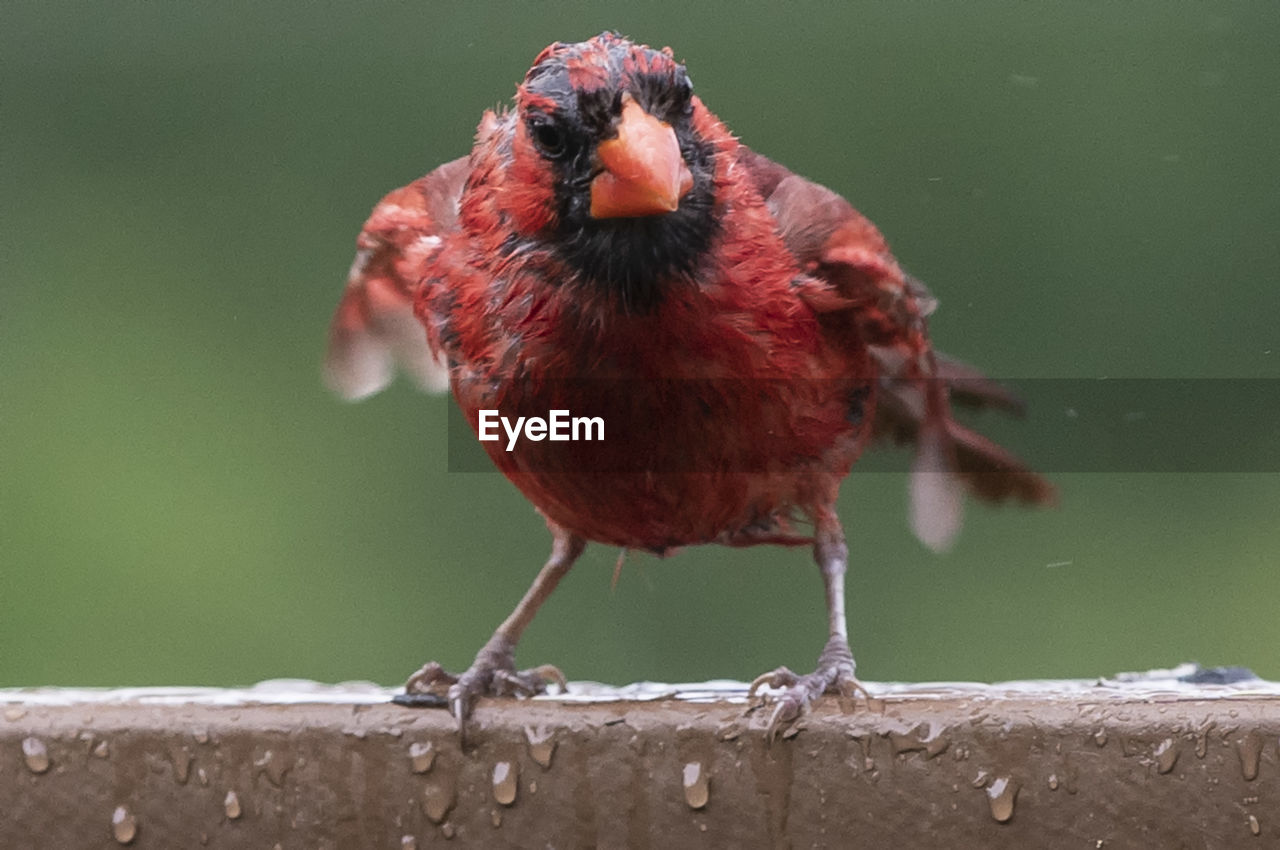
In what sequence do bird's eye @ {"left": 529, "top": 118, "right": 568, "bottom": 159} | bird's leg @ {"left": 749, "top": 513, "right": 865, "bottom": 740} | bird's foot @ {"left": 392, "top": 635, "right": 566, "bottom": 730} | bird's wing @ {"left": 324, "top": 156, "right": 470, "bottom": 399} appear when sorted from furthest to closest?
1. bird's wing @ {"left": 324, "top": 156, "right": 470, "bottom": 399}
2. bird's foot @ {"left": 392, "top": 635, "right": 566, "bottom": 730}
3. bird's eye @ {"left": 529, "top": 118, "right": 568, "bottom": 159}
4. bird's leg @ {"left": 749, "top": 513, "right": 865, "bottom": 740}

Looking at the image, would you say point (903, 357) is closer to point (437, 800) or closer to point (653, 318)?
point (653, 318)

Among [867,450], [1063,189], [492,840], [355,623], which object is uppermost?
[1063,189]

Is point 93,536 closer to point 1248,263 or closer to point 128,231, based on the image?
point 128,231

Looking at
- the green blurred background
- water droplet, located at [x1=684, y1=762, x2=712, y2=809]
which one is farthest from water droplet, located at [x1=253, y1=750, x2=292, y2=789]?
the green blurred background

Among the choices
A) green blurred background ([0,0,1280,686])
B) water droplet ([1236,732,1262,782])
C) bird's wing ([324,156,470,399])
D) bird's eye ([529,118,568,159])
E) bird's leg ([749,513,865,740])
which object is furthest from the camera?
green blurred background ([0,0,1280,686])

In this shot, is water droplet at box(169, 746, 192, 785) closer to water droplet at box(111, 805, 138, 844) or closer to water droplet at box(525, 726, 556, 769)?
water droplet at box(111, 805, 138, 844)

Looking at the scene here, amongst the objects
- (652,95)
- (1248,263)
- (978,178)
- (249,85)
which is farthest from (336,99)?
(652,95)

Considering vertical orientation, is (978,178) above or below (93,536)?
above
